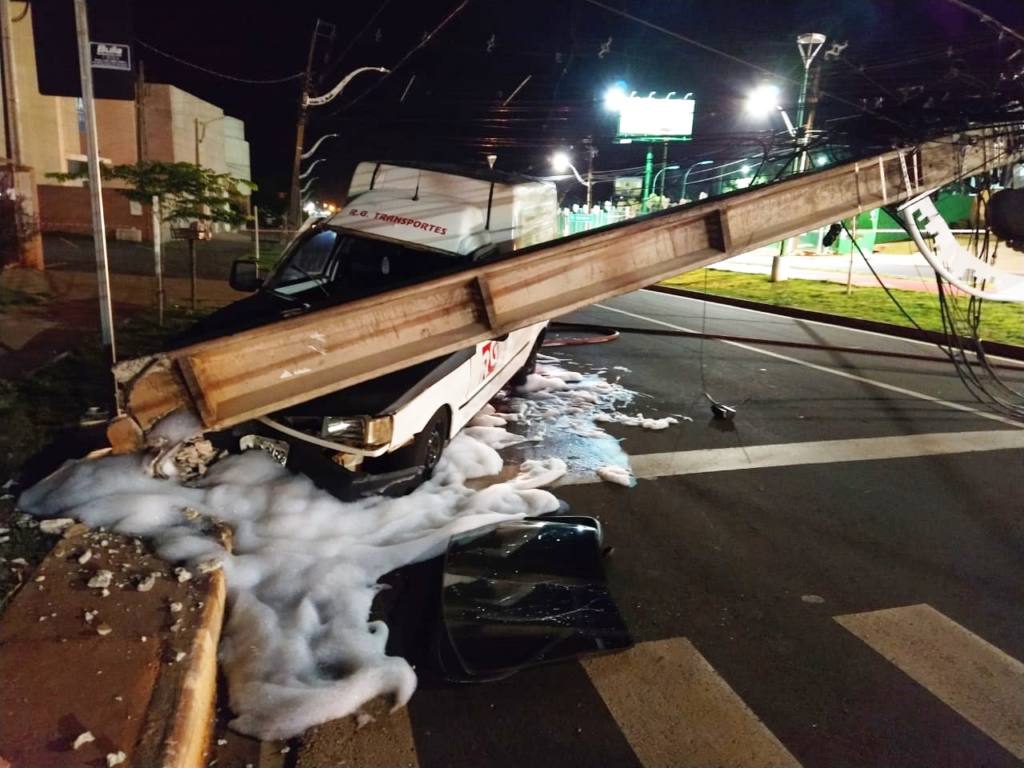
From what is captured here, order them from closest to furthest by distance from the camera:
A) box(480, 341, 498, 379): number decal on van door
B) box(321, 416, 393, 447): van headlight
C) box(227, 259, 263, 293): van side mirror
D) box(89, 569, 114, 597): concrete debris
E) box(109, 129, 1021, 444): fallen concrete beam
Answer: box(89, 569, 114, 597): concrete debris → box(109, 129, 1021, 444): fallen concrete beam → box(321, 416, 393, 447): van headlight → box(480, 341, 498, 379): number decal on van door → box(227, 259, 263, 293): van side mirror

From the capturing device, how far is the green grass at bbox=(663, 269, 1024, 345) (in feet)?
48.2

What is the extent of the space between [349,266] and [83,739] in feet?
14.9

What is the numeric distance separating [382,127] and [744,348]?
28.7 meters

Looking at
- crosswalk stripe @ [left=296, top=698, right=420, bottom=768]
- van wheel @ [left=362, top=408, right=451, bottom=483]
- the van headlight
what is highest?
the van headlight

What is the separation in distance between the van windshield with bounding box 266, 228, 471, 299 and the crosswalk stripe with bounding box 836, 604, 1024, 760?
4.20 m

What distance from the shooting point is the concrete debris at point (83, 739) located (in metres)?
2.48

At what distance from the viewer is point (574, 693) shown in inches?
127

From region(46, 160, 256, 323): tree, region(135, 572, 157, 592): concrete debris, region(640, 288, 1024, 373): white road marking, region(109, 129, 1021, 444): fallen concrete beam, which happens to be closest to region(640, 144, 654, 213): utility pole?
region(640, 288, 1024, 373): white road marking

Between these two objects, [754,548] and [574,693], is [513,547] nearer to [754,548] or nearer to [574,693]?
[574,693]

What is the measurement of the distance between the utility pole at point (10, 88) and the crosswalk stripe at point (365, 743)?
16104 mm

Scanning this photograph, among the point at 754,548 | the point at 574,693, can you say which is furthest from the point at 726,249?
the point at 574,693

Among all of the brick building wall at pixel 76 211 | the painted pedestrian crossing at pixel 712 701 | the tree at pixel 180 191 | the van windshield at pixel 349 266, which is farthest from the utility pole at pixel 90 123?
the brick building wall at pixel 76 211

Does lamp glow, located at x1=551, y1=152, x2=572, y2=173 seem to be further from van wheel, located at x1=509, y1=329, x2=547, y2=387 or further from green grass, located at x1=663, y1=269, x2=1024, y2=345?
van wheel, located at x1=509, y1=329, x2=547, y2=387

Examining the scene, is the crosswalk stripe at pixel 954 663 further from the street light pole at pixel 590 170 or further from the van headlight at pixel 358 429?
the street light pole at pixel 590 170
